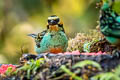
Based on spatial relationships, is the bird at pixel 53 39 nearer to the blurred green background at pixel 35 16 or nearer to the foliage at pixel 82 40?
the foliage at pixel 82 40

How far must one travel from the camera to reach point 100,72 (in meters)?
3.01

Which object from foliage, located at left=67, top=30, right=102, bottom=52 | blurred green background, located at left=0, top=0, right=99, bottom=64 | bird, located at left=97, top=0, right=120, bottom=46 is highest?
blurred green background, located at left=0, top=0, right=99, bottom=64

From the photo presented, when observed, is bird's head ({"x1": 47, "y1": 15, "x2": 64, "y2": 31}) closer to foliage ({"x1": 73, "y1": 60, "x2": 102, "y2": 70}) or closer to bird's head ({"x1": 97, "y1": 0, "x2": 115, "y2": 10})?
bird's head ({"x1": 97, "y1": 0, "x2": 115, "y2": 10})

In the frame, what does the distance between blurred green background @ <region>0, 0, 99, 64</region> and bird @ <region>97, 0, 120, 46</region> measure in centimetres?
719

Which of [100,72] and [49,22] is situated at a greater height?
[49,22]

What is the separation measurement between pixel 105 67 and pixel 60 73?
0.35 m

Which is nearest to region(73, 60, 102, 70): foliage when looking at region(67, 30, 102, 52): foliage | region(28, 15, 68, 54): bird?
region(28, 15, 68, 54): bird

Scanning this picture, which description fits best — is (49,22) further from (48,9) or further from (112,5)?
(48,9)

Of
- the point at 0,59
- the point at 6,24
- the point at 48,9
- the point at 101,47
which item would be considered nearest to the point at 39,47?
the point at 101,47

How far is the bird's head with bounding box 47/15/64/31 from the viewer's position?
4.71 meters

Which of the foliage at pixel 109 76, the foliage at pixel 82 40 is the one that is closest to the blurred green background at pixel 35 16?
the foliage at pixel 82 40

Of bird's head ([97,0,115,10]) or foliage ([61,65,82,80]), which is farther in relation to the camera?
bird's head ([97,0,115,10])

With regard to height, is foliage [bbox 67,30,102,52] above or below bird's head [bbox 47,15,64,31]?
below

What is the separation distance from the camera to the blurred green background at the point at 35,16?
1099 centimetres
